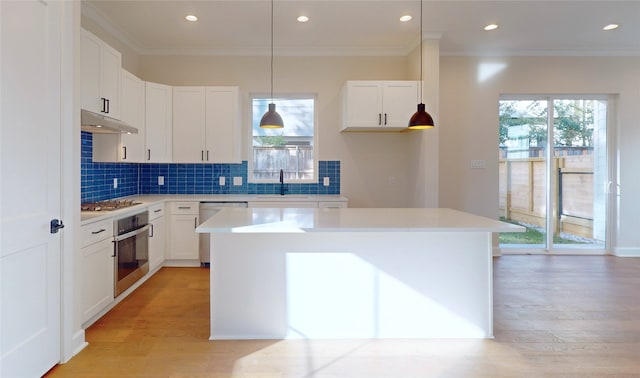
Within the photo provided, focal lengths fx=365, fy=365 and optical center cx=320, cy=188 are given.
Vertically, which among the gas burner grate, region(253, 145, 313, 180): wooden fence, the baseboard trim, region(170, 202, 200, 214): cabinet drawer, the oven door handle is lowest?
the baseboard trim

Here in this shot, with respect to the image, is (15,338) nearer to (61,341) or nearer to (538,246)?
(61,341)

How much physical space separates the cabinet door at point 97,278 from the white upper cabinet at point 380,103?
2948mm

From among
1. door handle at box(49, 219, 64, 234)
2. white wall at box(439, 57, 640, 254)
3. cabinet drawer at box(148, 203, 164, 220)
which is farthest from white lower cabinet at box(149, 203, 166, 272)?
white wall at box(439, 57, 640, 254)

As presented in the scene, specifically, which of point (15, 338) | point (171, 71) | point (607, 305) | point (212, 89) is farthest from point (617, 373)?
point (171, 71)

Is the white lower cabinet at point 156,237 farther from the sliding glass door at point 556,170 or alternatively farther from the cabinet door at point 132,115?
the sliding glass door at point 556,170

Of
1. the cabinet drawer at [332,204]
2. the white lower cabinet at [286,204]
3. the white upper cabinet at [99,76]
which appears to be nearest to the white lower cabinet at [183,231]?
the white lower cabinet at [286,204]

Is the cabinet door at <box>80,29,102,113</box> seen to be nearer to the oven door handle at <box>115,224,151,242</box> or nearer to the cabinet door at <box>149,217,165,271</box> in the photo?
the oven door handle at <box>115,224,151,242</box>

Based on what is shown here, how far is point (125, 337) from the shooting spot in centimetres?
264

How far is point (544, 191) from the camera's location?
528 cm

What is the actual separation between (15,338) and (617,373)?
134 inches

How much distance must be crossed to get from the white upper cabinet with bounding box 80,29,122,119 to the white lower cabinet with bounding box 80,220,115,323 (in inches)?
40.3

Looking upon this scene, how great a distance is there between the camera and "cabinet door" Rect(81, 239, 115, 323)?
2715mm

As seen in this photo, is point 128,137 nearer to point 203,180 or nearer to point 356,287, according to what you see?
point 203,180

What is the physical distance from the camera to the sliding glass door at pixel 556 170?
524 cm
